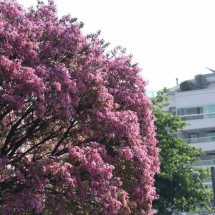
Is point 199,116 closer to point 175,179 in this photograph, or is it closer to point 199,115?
point 199,115

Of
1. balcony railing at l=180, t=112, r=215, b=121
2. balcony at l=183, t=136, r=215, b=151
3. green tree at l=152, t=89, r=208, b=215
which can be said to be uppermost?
balcony railing at l=180, t=112, r=215, b=121

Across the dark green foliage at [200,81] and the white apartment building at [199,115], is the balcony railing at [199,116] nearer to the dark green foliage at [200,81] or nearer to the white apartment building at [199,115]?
the white apartment building at [199,115]

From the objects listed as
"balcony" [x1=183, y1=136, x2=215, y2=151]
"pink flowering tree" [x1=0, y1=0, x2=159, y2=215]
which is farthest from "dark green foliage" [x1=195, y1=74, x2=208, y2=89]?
"pink flowering tree" [x1=0, y1=0, x2=159, y2=215]

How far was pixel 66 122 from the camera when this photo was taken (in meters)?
12.0

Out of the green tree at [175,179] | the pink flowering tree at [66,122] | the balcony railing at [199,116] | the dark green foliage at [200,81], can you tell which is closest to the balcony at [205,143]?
the balcony railing at [199,116]

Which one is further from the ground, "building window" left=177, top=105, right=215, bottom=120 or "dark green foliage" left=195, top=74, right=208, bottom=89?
"dark green foliage" left=195, top=74, right=208, bottom=89

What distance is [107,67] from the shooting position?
13500 mm

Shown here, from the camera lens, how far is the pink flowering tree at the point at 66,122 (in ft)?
35.0

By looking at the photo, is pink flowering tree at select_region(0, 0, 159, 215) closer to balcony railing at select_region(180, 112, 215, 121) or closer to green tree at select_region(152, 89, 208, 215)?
green tree at select_region(152, 89, 208, 215)

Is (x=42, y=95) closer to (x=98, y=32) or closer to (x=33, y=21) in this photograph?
(x=33, y=21)

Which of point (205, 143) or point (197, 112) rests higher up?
point (197, 112)

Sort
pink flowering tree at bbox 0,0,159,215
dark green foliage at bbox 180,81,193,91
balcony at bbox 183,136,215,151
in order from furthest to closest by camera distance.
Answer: dark green foliage at bbox 180,81,193,91 < balcony at bbox 183,136,215,151 < pink flowering tree at bbox 0,0,159,215

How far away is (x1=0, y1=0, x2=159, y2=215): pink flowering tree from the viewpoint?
10680 mm

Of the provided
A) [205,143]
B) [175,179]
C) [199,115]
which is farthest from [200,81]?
[175,179]
